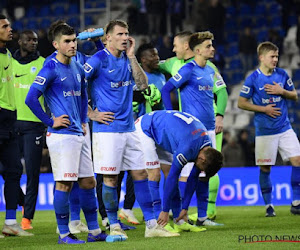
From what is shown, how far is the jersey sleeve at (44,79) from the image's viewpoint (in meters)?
7.35

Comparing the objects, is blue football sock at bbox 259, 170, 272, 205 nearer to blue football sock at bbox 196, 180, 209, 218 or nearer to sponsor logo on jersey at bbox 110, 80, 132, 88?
blue football sock at bbox 196, 180, 209, 218

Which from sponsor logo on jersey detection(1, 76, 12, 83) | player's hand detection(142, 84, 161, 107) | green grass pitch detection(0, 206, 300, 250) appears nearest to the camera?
green grass pitch detection(0, 206, 300, 250)

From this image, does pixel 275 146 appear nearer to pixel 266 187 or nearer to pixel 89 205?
pixel 266 187

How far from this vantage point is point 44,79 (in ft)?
24.1

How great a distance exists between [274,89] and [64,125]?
13.2 ft

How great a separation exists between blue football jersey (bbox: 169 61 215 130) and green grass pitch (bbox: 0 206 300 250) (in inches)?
56.3

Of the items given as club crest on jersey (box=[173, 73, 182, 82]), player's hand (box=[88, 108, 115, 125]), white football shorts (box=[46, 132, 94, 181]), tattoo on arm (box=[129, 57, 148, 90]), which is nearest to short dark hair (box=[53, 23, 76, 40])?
tattoo on arm (box=[129, 57, 148, 90])

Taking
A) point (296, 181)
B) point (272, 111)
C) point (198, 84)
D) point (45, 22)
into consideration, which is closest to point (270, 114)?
point (272, 111)

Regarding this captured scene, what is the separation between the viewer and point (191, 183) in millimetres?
7992

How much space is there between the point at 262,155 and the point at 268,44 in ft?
5.11

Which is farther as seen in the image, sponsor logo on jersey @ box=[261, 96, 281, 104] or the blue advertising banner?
the blue advertising banner

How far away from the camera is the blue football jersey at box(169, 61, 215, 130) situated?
922cm

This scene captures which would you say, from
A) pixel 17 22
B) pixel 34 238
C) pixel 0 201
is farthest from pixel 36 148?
pixel 17 22

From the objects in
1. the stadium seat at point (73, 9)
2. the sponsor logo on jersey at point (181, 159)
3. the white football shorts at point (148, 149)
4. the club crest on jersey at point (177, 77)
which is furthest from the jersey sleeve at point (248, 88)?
the stadium seat at point (73, 9)
